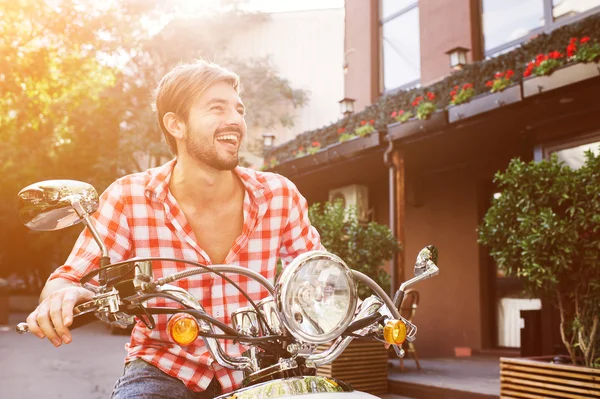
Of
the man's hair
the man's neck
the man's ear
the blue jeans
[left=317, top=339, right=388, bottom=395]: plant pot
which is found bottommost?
[left=317, top=339, right=388, bottom=395]: plant pot

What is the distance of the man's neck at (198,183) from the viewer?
226 cm

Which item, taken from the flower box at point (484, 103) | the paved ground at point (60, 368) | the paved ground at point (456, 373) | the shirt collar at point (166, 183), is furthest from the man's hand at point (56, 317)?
the flower box at point (484, 103)

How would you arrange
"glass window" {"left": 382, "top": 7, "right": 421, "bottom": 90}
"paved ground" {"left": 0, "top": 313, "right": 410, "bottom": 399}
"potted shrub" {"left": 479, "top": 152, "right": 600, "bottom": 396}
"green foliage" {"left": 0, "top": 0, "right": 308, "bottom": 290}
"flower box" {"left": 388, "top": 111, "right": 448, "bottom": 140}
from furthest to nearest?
"green foliage" {"left": 0, "top": 0, "right": 308, "bottom": 290}, "glass window" {"left": 382, "top": 7, "right": 421, "bottom": 90}, "flower box" {"left": 388, "top": 111, "right": 448, "bottom": 140}, "paved ground" {"left": 0, "top": 313, "right": 410, "bottom": 399}, "potted shrub" {"left": 479, "top": 152, "right": 600, "bottom": 396}

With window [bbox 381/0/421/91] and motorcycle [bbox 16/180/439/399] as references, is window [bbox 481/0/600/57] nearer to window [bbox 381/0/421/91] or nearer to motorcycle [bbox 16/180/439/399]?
window [bbox 381/0/421/91]

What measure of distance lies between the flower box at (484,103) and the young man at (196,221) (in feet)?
21.4

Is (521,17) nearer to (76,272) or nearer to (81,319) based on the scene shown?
(76,272)

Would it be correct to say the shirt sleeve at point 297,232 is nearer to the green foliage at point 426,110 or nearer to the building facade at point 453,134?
the building facade at point 453,134

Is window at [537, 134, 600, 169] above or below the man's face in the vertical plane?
above

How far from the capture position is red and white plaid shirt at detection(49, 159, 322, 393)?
1989 mm

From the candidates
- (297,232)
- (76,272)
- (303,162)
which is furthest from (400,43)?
(76,272)

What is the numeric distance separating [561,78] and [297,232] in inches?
244

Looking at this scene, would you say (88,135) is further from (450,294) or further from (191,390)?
(191,390)

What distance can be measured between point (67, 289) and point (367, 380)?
6.42 metres

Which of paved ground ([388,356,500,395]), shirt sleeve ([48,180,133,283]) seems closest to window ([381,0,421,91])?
paved ground ([388,356,500,395])
